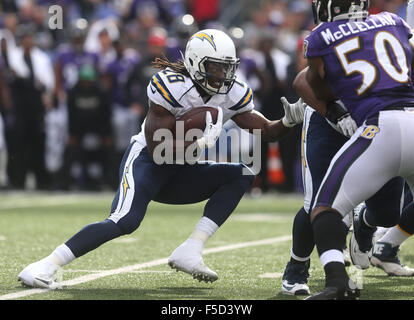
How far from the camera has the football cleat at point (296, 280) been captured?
13.9 feet

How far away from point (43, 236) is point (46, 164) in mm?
5019

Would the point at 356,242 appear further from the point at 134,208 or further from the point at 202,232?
the point at 134,208

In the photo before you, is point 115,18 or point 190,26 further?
point 115,18

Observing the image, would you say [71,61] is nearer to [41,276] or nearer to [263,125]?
[263,125]

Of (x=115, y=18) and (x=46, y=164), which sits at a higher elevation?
(x=115, y=18)

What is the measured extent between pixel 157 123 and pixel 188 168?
38cm

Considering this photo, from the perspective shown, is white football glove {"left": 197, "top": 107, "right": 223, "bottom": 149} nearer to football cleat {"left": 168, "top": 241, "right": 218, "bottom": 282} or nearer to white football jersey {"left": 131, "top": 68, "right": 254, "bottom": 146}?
white football jersey {"left": 131, "top": 68, "right": 254, "bottom": 146}

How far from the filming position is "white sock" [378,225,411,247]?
5.10m

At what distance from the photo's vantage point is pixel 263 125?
4.84 meters

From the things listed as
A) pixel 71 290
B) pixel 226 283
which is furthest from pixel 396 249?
pixel 71 290

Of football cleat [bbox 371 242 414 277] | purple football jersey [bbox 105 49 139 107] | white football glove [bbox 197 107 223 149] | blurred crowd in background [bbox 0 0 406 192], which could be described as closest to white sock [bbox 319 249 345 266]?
white football glove [bbox 197 107 223 149]

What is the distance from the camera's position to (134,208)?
14.6ft

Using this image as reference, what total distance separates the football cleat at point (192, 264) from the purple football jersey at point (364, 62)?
1.07 meters

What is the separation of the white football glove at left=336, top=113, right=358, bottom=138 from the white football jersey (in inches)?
32.5
